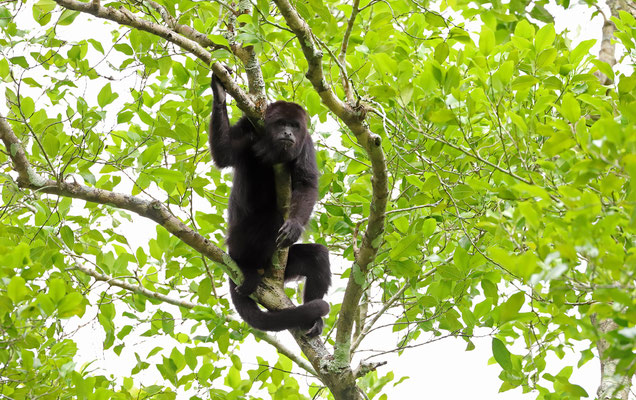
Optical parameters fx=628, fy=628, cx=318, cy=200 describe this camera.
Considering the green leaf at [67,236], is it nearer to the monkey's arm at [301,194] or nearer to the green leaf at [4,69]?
the green leaf at [4,69]

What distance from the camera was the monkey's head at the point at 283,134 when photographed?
370cm

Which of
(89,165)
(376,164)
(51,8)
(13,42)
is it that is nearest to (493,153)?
(376,164)

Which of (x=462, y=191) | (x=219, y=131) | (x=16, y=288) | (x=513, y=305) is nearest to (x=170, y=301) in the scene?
(x=219, y=131)

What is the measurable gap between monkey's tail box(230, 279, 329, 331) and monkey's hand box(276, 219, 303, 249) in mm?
363

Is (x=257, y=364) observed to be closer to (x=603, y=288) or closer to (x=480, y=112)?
(x=480, y=112)

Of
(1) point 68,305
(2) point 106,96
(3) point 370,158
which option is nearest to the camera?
(1) point 68,305

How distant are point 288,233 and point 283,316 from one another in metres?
0.46

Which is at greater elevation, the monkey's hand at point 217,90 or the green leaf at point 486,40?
the monkey's hand at point 217,90

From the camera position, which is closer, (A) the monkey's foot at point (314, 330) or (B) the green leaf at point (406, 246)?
(B) the green leaf at point (406, 246)

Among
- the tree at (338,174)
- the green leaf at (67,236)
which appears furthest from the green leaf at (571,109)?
the green leaf at (67,236)

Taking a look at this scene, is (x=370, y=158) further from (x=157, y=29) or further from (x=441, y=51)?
(x=157, y=29)

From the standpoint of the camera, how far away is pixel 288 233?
3490 millimetres

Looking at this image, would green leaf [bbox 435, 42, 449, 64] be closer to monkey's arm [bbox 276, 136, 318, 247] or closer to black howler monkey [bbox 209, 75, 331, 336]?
black howler monkey [bbox 209, 75, 331, 336]

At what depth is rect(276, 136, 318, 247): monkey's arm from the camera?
3.51 metres
